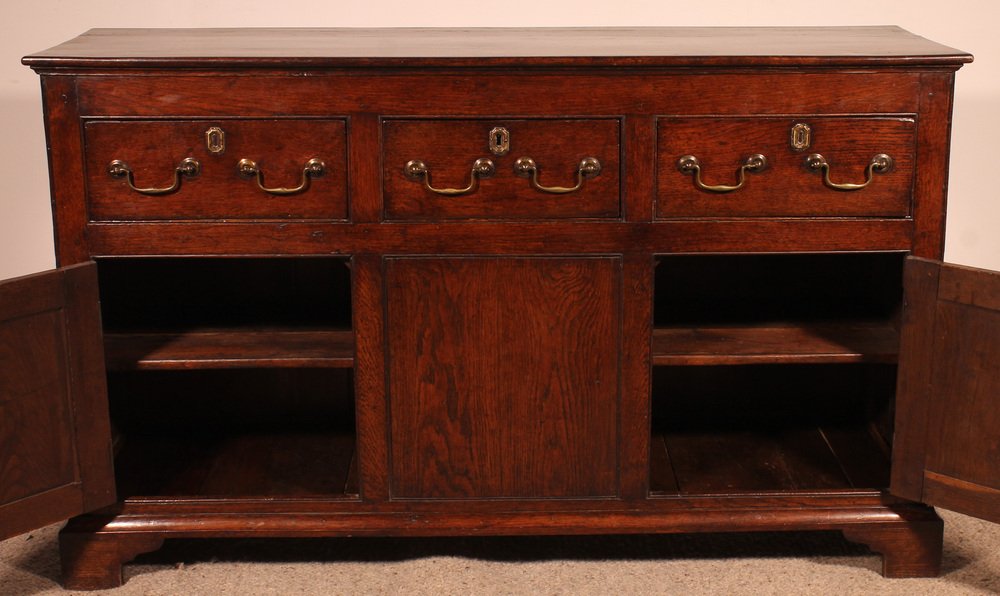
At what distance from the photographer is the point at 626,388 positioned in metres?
2.53

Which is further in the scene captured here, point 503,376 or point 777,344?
point 777,344

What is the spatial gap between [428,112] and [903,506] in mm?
1196

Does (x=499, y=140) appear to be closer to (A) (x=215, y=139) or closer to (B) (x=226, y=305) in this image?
(A) (x=215, y=139)

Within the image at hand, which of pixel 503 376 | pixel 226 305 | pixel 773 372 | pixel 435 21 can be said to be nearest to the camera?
pixel 503 376

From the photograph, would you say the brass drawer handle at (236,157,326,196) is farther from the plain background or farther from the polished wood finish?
the plain background

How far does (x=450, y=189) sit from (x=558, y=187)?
0.65 ft

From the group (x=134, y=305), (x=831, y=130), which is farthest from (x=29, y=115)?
(x=831, y=130)

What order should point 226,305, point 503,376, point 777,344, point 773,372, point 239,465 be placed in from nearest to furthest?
point 503,376
point 777,344
point 239,465
point 226,305
point 773,372

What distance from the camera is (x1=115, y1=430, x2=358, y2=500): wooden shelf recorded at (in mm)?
2736

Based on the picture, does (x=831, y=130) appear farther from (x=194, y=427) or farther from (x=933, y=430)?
(x=194, y=427)

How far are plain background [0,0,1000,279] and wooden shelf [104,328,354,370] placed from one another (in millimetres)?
876

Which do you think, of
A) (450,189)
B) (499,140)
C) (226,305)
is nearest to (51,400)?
(226,305)

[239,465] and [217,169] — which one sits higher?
[217,169]

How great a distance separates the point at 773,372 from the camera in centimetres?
316
